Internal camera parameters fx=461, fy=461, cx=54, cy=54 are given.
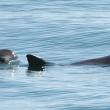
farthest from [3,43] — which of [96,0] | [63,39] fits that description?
[96,0]

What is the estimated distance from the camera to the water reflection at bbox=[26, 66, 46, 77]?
1511cm

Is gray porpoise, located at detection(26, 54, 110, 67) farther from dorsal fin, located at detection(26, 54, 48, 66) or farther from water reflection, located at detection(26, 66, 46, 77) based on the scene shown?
water reflection, located at detection(26, 66, 46, 77)

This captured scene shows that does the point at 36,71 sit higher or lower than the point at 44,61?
lower

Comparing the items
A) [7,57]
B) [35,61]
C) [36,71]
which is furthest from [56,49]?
[36,71]

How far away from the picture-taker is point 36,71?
15.6 meters

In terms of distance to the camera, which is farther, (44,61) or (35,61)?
(44,61)

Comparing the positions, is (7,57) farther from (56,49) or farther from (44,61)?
(56,49)

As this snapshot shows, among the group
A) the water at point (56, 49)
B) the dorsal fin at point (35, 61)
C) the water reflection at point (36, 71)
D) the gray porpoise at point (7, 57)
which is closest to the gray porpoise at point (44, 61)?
the dorsal fin at point (35, 61)

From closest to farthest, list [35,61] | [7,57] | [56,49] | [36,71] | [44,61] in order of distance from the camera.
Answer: [36,71], [35,61], [44,61], [7,57], [56,49]

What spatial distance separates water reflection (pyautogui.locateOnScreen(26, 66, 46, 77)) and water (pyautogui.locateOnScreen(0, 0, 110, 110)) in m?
0.03

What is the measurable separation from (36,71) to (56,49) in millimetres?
3955

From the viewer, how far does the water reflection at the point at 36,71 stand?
15.1 meters

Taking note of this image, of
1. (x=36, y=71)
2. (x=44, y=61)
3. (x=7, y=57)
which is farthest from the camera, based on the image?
(x=7, y=57)

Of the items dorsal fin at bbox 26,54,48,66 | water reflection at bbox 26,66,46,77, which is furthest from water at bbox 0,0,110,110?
dorsal fin at bbox 26,54,48,66
